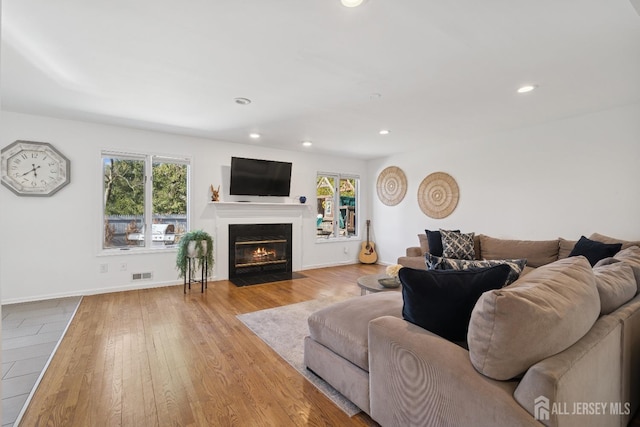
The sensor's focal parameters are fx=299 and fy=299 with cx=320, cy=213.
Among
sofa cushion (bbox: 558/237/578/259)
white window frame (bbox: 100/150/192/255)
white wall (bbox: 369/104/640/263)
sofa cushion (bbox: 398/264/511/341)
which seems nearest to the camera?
sofa cushion (bbox: 398/264/511/341)

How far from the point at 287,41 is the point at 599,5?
193 centimetres

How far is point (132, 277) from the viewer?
171 inches

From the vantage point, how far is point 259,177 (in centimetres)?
528

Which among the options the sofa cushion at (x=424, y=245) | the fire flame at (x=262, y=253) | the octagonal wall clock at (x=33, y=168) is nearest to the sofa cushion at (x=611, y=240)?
the sofa cushion at (x=424, y=245)

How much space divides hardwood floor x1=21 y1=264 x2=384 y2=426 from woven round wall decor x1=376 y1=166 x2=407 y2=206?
3.80 metres

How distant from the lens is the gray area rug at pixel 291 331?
198 cm

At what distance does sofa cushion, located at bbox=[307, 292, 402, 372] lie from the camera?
1788 mm

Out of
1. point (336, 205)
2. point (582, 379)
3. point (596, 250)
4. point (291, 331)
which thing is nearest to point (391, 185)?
point (336, 205)

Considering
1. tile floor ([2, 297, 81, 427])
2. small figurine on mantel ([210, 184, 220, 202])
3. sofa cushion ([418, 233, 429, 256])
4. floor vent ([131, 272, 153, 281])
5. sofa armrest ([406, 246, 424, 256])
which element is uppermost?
small figurine on mantel ([210, 184, 220, 202])

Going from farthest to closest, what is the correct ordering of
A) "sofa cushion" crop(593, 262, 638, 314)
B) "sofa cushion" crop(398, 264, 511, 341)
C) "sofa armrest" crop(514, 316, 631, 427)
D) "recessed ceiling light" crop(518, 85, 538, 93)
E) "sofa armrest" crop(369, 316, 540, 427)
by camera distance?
1. "recessed ceiling light" crop(518, 85, 538, 93)
2. "sofa cushion" crop(593, 262, 638, 314)
3. "sofa cushion" crop(398, 264, 511, 341)
4. "sofa armrest" crop(369, 316, 540, 427)
5. "sofa armrest" crop(514, 316, 631, 427)

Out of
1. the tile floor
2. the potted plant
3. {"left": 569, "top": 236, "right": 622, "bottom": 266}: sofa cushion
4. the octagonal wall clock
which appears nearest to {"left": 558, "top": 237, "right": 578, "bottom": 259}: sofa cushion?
{"left": 569, "top": 236, "right": 622, "bottom": 266}: sofa cushion

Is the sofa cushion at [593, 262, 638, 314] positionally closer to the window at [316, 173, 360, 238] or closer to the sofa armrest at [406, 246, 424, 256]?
the sofa armrest at [406, 246, 424, 256]

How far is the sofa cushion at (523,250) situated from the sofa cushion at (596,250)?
0.48 meters

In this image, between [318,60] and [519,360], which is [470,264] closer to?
[519,360]
